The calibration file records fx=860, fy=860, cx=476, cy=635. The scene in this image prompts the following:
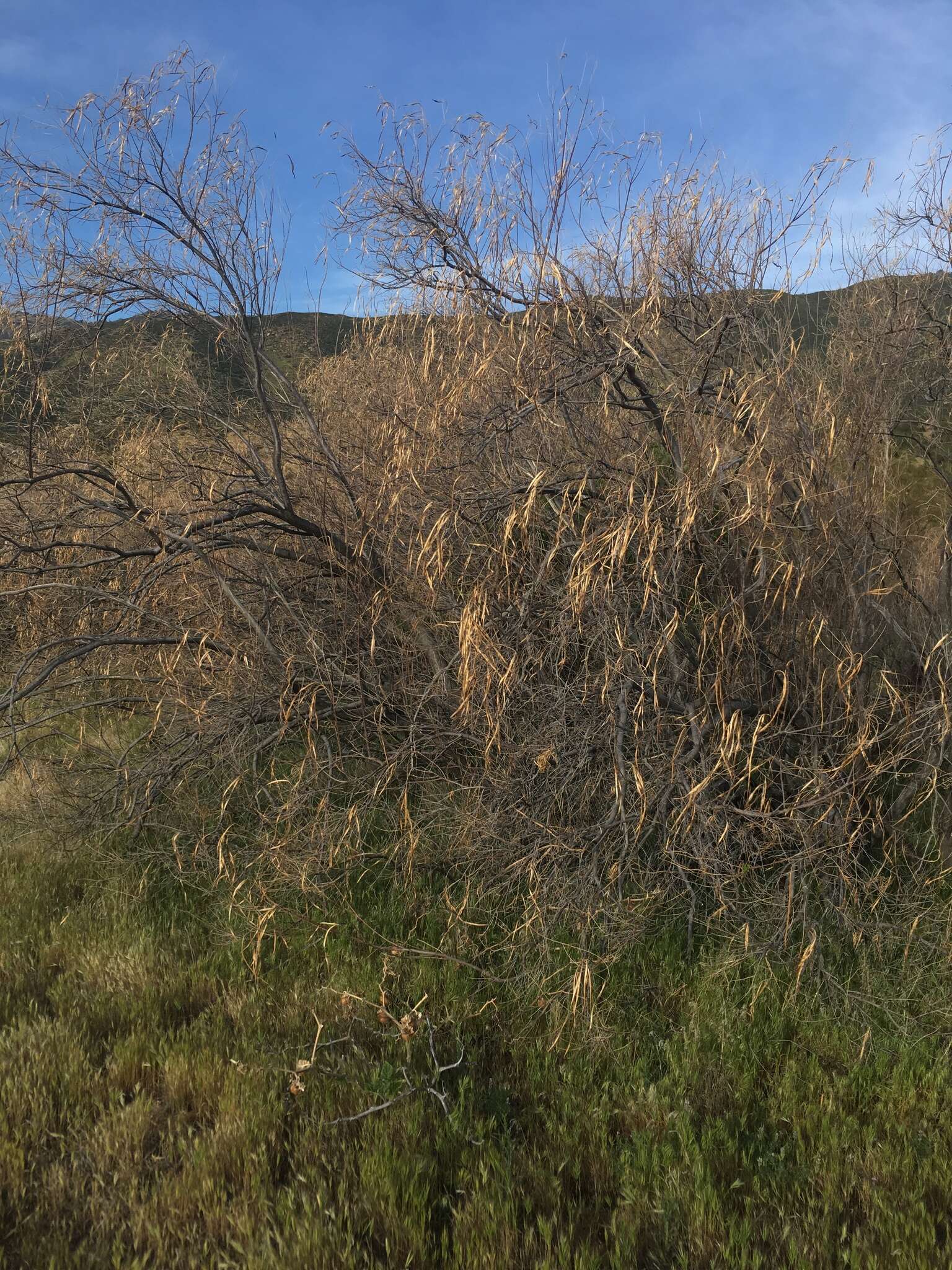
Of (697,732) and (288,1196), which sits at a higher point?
(697,732)

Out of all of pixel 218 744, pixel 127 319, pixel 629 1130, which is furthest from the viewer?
pixel 127 319

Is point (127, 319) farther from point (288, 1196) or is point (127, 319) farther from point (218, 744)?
point (288, 1196)

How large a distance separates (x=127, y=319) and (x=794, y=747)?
513 centimetres

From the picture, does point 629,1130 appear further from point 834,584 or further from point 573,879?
point 834,584

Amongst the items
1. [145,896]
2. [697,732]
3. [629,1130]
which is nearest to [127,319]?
[145,896]

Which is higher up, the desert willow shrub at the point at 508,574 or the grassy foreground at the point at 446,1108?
the desert willow shrub at the point at 508,574

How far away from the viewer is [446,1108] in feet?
9.59

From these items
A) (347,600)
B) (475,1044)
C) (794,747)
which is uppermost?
(347,600)

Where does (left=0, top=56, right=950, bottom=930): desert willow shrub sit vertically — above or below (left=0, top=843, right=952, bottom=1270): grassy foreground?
above

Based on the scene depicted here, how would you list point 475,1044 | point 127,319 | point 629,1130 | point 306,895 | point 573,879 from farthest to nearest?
point 127,319 < point 306,895 < point 573,879 < point 475,1044 < point 629,1130

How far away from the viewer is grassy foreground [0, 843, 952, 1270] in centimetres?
247

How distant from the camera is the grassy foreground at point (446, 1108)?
97.2 inches

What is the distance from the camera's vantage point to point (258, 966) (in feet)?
12.7

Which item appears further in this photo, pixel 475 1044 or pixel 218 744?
pixel 218 744
